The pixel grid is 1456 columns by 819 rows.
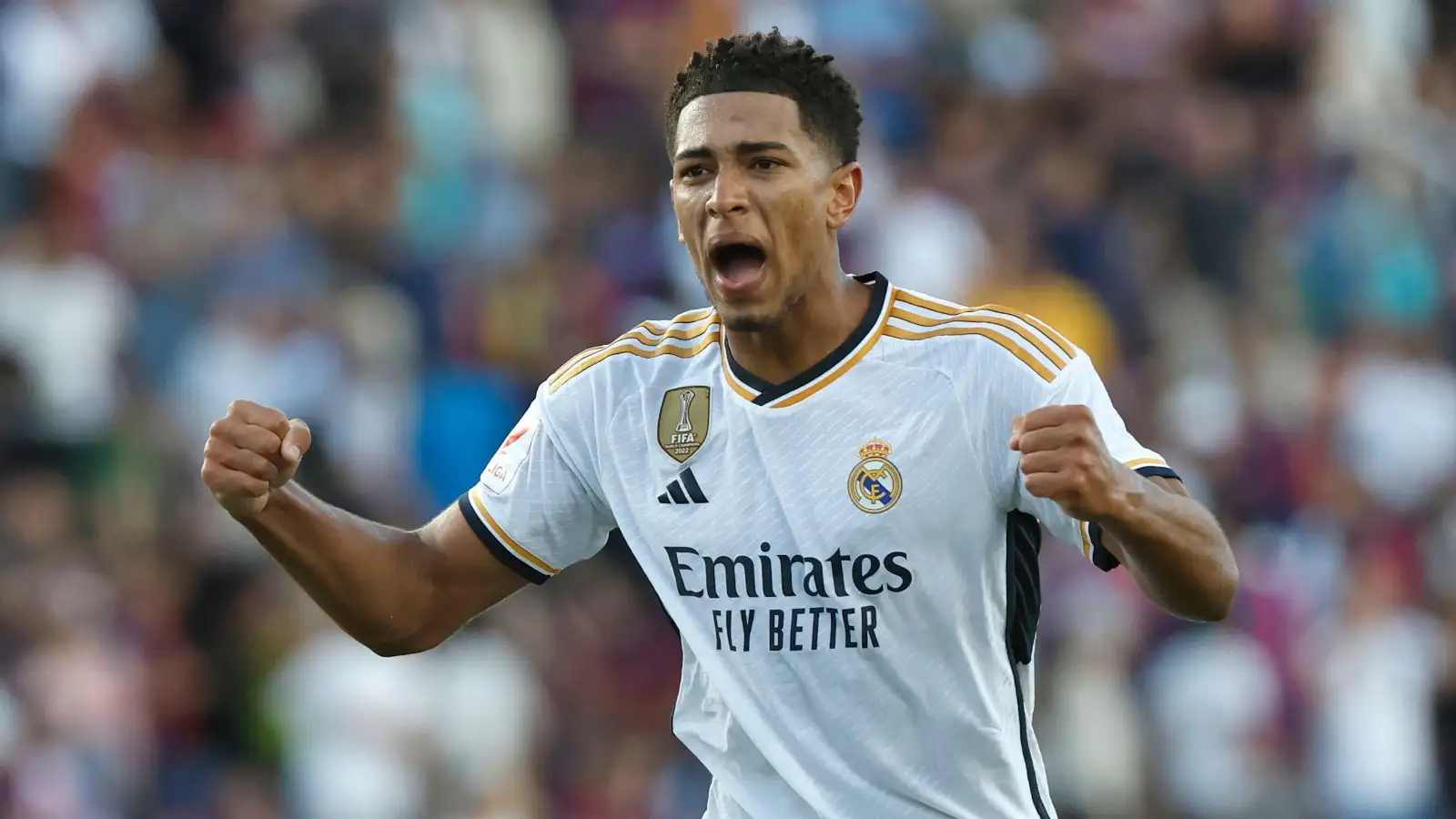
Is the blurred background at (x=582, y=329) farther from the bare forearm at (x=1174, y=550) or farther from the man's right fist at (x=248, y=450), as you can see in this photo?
the bare forearm at (x=1174, y=550)

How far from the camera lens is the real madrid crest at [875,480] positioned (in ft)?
14.8

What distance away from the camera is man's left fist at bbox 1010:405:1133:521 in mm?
3820

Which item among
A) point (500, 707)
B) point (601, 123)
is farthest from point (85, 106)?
point (500, 707)

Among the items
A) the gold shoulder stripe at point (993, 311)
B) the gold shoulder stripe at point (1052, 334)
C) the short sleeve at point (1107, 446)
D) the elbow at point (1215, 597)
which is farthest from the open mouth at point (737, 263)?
the elbow at point (1215, 597)

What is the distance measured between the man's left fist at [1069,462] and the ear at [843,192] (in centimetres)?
99

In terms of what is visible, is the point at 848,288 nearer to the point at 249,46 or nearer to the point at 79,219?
the point at 79,219

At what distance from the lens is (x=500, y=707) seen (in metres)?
9.40

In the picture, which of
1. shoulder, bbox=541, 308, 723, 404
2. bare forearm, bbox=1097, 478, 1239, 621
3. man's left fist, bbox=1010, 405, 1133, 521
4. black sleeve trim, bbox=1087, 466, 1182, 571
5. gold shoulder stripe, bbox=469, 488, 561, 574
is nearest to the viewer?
man's left fist, bbox=1010, 405, 1133, 521

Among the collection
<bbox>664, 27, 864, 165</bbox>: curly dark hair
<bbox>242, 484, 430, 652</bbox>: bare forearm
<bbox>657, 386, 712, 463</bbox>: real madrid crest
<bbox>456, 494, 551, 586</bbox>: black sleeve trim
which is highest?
<bbox>664, 27, 864, 165</bbox>: curly dark hair

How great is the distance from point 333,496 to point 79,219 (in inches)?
104

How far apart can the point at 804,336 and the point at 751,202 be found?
34cm

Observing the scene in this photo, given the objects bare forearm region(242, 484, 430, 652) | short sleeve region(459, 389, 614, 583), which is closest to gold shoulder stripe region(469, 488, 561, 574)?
short sleeve region(459, 389, 614, 583)

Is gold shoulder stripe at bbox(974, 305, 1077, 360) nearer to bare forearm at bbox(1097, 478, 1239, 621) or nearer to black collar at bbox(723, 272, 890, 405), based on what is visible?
black collar at bbox(723, 272, 890, 405)

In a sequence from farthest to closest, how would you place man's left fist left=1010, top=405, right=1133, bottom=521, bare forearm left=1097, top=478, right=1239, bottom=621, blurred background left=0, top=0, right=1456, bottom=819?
blurred background left=0, top=0, right=1456, bottom=819
bare forearm left=1097, top=478, right=1239, bottom=621
man's left fist left=1010, top=405, right=1133, bottom=521
